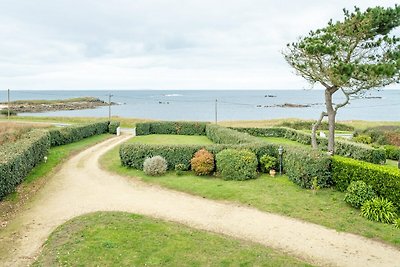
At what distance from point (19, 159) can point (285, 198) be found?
39.5 feet

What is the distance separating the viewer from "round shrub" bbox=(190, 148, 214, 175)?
18.8 meters

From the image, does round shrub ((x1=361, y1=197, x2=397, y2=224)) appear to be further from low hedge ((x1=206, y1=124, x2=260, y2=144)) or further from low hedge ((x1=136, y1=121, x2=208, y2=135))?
low hedge ((x1=136, y1=121, x2=208, y2=135))

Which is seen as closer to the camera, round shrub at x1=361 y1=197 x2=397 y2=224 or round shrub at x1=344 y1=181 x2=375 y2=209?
round shrub at x1=361 y1=197 x2=397 y2=224

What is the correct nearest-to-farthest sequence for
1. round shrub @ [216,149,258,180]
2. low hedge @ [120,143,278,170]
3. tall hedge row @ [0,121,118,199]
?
tall hedge row @ [0,121,118,199]
round shrub @ [216,149,258,180]
low hedge @ [120,143,278,170]

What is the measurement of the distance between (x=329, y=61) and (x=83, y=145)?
2018 centimetres

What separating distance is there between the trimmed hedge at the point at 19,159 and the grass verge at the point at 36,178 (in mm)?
311

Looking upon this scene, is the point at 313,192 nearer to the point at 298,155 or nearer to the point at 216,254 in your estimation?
the point at 298,155

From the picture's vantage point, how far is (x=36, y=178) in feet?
62.0

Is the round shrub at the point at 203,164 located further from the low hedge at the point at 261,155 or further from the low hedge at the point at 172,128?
the low hedge at the point at 172,128

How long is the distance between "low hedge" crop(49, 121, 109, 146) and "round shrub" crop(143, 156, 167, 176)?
40.6 ft

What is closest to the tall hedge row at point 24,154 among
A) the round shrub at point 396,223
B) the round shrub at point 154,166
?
the round shrub at point 154,166

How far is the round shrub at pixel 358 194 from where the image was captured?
13578 millimetres

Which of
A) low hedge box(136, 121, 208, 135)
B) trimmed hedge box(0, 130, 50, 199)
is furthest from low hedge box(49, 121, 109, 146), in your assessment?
trimmed hedge box(0, 130, 50, 199)

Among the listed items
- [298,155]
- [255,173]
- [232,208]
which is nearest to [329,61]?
[298,155]
